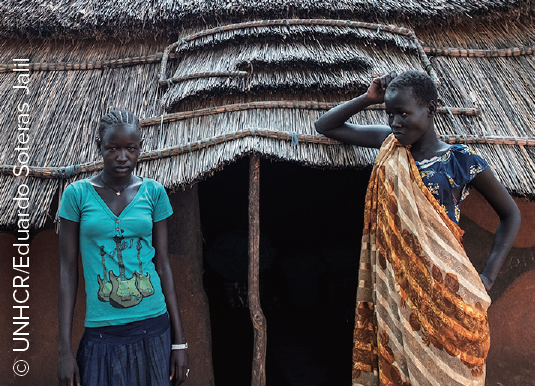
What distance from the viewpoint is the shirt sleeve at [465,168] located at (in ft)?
6.93

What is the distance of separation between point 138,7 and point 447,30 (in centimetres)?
239

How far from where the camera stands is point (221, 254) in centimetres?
480

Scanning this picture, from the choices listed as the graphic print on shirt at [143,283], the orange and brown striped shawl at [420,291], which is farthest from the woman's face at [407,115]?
the graphic print on shirt at [143,283]

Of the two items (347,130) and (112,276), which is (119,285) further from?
(347,130)

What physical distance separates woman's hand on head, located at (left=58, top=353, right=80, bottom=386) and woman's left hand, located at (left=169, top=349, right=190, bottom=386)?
1.39 ft

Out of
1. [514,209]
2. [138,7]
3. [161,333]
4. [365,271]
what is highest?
[138,7]

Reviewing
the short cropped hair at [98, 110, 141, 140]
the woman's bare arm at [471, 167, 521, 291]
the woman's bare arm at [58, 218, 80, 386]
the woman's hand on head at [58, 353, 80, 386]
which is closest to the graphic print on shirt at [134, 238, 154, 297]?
the woman's bare arm at [58, 218, 80, 386]

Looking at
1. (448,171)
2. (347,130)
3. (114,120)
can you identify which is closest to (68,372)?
(114,120)

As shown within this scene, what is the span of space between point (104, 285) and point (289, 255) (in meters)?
3.30

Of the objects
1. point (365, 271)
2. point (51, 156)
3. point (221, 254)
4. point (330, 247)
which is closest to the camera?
point (365, 271)

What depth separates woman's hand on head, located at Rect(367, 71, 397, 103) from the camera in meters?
2.28

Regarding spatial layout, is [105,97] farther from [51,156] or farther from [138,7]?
[138,7]

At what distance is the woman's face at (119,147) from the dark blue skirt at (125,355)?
2.43 ft

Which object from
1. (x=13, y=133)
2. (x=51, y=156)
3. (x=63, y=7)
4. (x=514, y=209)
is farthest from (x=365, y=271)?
(x=63, y=7)
